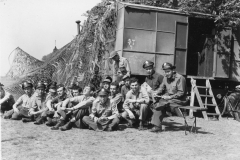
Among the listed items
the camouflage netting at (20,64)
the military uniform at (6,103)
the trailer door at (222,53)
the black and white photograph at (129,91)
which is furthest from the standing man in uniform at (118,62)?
the camouflage netting at (20,64)

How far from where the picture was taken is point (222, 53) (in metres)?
9.62

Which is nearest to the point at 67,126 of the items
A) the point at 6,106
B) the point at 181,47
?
the point at 6,106

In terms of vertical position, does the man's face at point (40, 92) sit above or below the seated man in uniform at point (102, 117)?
above

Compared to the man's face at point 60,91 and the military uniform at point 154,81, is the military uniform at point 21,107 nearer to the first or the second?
the man's face at point 60,91

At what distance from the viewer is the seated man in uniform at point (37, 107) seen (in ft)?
22.2

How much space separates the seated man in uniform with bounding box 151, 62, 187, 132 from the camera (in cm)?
615

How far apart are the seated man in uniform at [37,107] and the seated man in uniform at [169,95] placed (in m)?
2.77

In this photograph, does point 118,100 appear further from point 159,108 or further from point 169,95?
point 169,95

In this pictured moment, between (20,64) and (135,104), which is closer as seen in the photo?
(135,104)

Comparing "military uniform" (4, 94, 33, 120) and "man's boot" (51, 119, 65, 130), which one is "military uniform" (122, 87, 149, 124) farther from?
"military uniform" (4, 94, 33, 120)

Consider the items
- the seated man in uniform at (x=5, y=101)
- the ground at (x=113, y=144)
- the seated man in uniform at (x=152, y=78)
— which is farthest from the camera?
the seated man in uniform at (x=5, y=101)

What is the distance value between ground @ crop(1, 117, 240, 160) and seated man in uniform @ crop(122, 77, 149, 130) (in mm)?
302

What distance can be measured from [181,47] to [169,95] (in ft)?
10.8

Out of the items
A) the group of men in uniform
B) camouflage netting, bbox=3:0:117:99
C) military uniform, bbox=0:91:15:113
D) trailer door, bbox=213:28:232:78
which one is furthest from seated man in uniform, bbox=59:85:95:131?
trailer door, bbox=213:28:232:78
